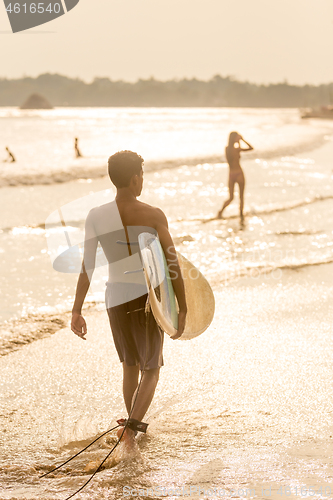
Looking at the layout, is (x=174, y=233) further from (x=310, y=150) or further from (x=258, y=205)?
(x=310, y=150)

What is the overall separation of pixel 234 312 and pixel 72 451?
8.17 ft

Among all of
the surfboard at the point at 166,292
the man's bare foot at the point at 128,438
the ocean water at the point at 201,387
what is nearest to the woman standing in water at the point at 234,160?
the ocean water at the point at 201,387

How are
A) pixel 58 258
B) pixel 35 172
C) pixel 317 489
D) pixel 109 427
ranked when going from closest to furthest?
pixel 317 489 → pixel 109 427 → pixel 58 258 → pixel 35 172

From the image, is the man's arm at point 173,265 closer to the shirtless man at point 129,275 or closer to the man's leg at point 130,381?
the shirtless man at point 129,275

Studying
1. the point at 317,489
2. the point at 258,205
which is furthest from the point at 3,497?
the point at 258,205

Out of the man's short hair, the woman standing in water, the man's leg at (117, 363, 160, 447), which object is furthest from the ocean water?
the woman standing in water

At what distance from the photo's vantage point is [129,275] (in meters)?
2.85

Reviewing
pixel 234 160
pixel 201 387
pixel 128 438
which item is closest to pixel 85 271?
pixel 128 438

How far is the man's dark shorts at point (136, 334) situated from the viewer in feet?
9.39

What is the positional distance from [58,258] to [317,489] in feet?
19.6

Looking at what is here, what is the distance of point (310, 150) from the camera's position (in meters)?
32.5

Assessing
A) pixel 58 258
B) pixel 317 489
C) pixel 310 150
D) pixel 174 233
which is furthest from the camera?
pixel 310 150

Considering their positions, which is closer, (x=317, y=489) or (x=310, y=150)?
(x=317, y=489)

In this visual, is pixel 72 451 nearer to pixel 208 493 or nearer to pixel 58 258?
pixel 208 493
